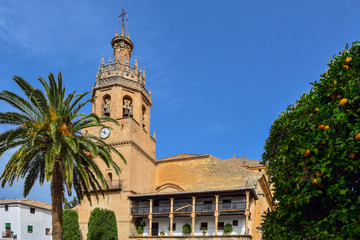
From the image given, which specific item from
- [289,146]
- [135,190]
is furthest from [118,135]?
[289,146]

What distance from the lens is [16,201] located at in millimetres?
35875

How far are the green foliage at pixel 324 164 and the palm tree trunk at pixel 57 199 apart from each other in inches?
404

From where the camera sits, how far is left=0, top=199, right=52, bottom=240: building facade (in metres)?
35.5

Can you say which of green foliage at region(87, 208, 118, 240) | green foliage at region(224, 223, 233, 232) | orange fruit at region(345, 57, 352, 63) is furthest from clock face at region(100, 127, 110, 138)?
orange fruit at region(345, 57, 352, 63)

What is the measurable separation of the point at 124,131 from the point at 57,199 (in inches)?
596

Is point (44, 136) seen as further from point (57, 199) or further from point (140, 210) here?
point (140, 210)

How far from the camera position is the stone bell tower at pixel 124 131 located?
1190 inches

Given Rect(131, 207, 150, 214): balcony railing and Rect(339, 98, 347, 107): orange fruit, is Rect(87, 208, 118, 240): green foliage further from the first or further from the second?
Rect(339, 98, 347, 107): orange fruit

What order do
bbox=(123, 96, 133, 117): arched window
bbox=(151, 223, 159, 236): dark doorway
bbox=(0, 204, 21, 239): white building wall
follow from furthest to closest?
bbox=(0, 204, 21, 239): white building wall
bbox=(123, 96, 133, 117): arched window
bbox=(151, 223, 159, 236): dark doorway

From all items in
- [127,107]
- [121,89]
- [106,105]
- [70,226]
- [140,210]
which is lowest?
[70,226]

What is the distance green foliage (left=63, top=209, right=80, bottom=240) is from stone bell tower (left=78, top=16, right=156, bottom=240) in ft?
6.06

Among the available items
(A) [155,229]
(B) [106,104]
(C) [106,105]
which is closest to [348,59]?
(A) [155,229]

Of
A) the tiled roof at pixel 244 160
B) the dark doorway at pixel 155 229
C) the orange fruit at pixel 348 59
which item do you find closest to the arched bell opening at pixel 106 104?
the dark doorway at pixel 155 229

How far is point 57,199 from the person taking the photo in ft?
53.6
